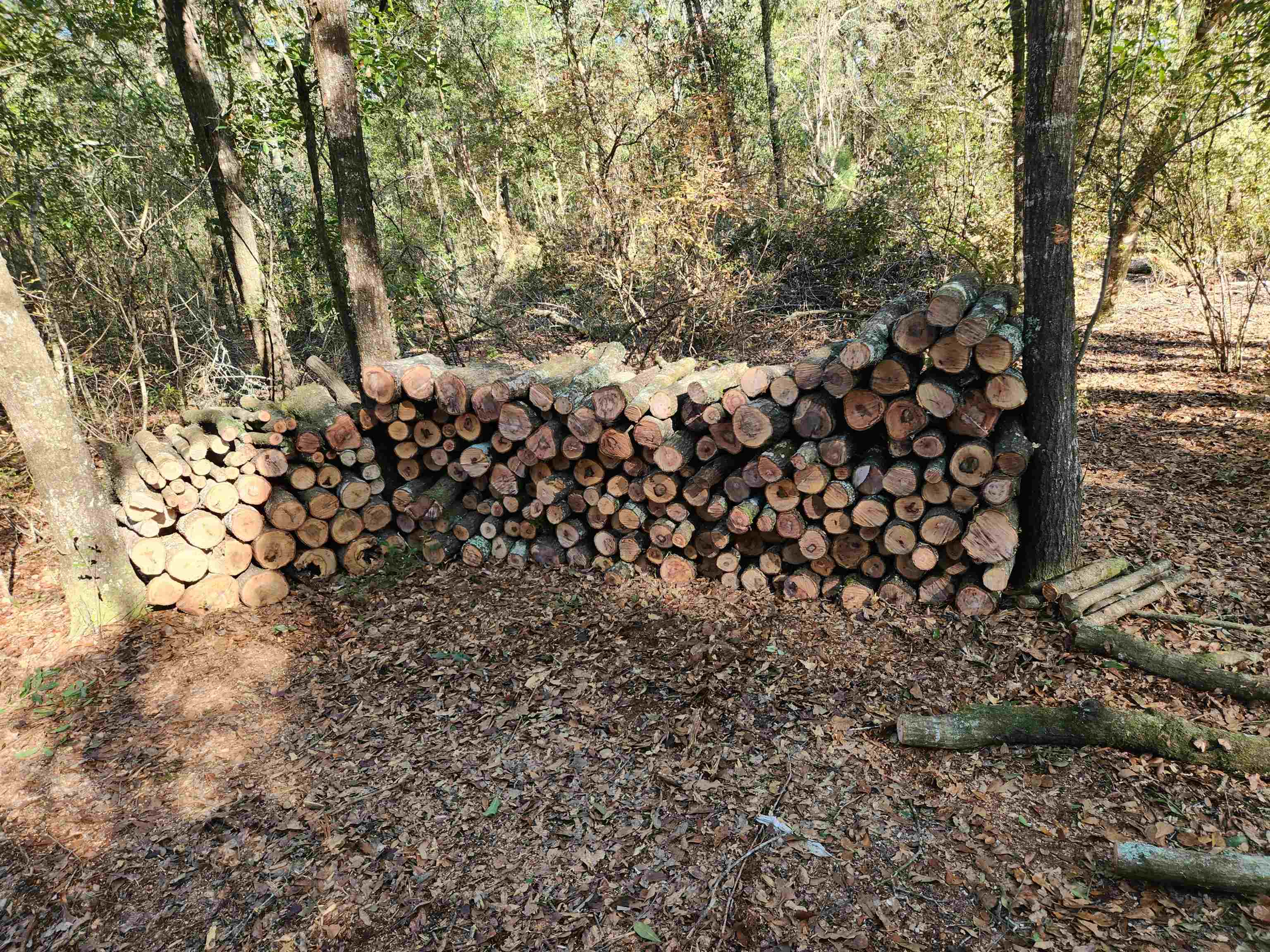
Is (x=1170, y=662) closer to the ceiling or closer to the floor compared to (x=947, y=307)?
closer to the floor

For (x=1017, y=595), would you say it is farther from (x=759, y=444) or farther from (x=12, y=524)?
(x=12, y=524)

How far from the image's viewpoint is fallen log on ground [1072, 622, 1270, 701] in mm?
3482

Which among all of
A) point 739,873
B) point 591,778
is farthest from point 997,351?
point 591,778

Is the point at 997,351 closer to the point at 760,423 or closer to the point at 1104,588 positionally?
the point at 760,423

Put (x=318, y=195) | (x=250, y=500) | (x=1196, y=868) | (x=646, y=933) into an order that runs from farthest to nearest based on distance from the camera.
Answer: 1. (x=318, y=195)
2. (x=250, y=500)
3. (x=646, y=933)
4. (x=1196, y=868)

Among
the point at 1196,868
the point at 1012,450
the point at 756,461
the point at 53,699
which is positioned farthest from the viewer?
the point at 756,461

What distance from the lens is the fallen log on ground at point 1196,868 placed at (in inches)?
101

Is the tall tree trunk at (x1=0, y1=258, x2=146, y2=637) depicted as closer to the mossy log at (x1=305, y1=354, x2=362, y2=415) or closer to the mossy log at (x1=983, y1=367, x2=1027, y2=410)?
the mossy log at (x1=305, y1=354, x2=362, y2=415)

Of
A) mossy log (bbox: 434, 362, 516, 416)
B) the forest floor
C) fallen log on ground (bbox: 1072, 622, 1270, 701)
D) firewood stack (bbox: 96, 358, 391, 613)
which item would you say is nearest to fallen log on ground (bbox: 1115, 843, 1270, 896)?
the forest floor

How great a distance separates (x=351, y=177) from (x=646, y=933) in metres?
6.86

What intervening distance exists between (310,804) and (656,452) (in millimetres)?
2958

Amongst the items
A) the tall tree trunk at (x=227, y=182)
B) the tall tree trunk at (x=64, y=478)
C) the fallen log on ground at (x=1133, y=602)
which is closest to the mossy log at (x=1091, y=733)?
the fallen log on ground at (x=1133, y=602)

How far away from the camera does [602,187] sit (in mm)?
9898

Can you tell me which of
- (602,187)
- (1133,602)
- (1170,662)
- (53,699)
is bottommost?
(1170,662)
